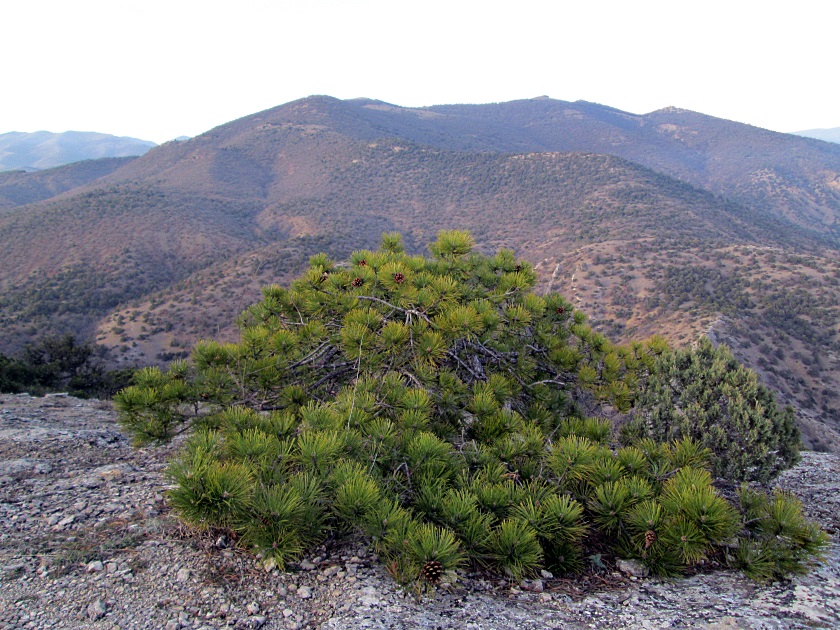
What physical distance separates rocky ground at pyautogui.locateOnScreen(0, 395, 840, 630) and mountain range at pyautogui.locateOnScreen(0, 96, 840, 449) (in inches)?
106

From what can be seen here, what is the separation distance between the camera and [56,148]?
167 metres

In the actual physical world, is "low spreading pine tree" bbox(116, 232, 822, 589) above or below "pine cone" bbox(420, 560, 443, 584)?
above

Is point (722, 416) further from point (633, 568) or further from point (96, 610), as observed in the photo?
point (96, 610)

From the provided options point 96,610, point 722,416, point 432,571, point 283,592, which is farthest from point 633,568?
point 96,610

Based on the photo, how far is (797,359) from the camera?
18703 millimetres

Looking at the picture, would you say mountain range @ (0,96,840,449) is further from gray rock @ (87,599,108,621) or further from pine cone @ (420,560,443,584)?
pine cone @ (420,560,443,584)

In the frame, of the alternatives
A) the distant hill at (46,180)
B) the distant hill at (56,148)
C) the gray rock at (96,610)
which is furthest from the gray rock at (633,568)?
the distant hill at (56,148)

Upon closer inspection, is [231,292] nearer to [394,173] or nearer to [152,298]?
[152,298]

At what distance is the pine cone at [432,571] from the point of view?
2080 mm

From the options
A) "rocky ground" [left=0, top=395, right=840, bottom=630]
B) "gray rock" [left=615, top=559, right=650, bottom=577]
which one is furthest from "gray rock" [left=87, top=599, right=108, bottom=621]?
"gray rock" [left=615, top=559, right=650, bottom=577]

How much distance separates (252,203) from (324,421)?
5129 cm

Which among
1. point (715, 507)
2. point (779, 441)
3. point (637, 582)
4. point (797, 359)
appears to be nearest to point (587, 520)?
point (637, 582)

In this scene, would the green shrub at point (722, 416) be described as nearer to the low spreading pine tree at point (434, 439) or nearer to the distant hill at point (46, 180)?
the low spreading pine tree at point (434, 439)

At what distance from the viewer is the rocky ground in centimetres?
205
